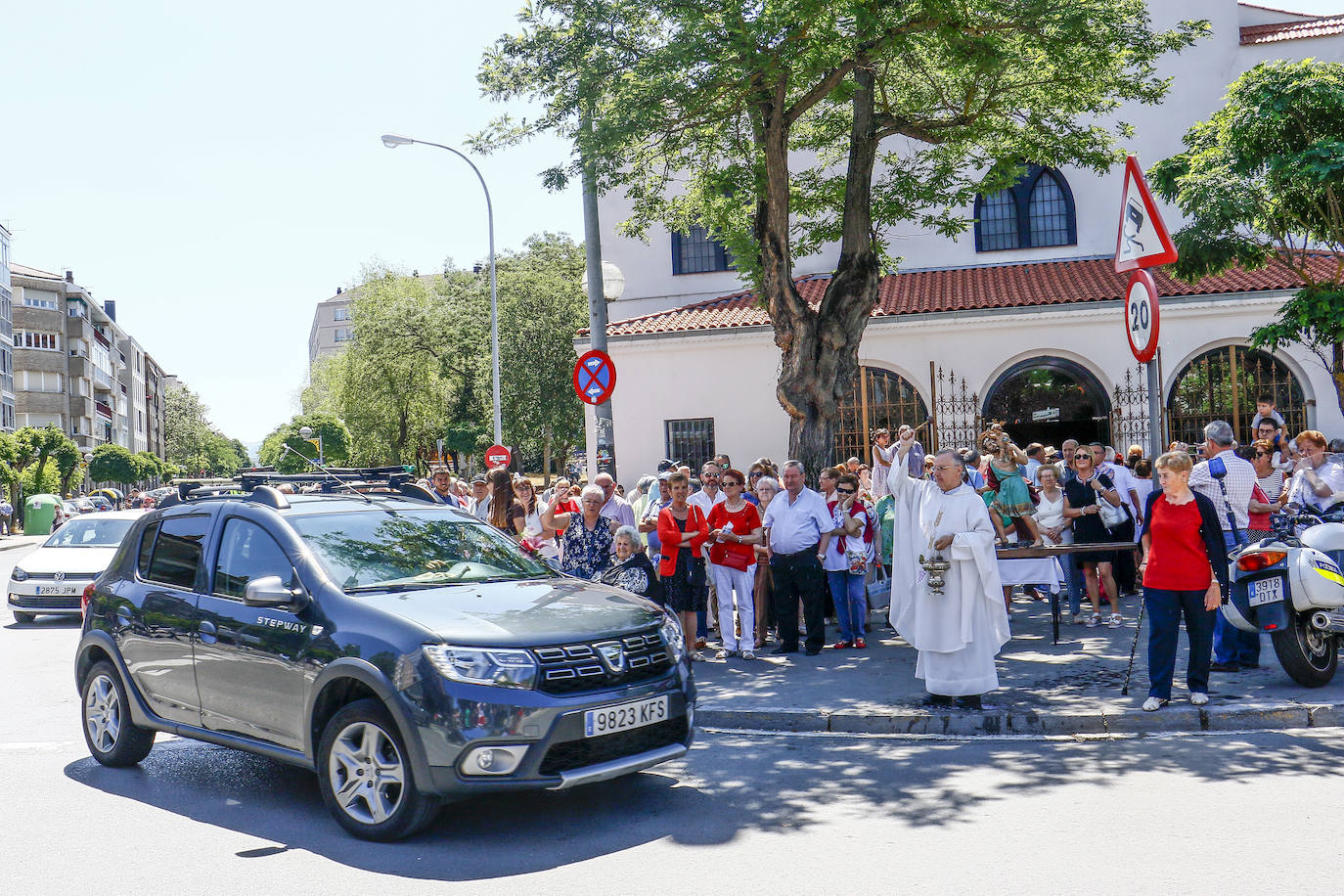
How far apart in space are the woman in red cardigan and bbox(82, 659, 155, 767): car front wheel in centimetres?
462

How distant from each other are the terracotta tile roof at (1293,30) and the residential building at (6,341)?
69.1 m

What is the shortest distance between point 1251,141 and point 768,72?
5962 mm

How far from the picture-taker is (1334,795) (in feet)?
19.1

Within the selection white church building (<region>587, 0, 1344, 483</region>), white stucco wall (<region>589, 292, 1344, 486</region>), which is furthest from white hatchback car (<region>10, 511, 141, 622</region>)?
white stucco wall (<region>589, 292, 1344, 486</region>)

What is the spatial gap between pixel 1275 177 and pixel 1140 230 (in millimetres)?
6930

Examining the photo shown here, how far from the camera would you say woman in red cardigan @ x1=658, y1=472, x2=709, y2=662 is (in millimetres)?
10461

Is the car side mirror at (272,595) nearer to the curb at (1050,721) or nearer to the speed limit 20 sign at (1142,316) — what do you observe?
the curb at (1050,721)

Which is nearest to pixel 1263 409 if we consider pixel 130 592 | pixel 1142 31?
pixel 1142 31

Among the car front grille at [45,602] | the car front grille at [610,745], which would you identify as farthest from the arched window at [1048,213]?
the car front grille at [610,745]

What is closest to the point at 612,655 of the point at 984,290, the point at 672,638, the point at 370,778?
the point at 672,638

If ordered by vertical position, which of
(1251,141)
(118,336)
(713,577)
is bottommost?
(713,577)

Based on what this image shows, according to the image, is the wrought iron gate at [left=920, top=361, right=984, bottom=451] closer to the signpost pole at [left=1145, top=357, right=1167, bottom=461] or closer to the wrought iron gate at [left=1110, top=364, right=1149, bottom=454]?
the wrought iron gate at [left=1110, top=364, right=1149, bottom=454]

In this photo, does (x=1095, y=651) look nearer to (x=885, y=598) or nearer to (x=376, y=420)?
(x=885, y=598)

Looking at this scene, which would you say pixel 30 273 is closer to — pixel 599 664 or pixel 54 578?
pixel 54 578
